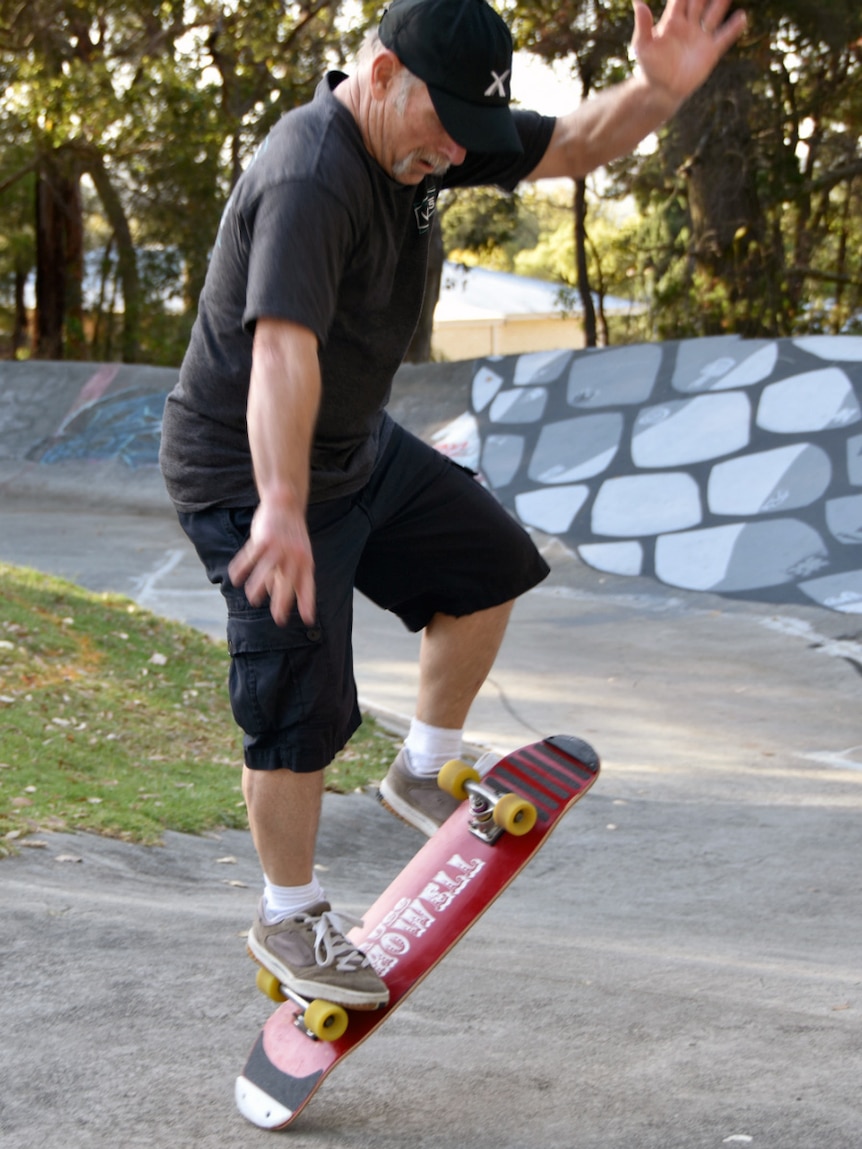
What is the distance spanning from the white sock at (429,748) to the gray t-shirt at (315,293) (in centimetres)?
66

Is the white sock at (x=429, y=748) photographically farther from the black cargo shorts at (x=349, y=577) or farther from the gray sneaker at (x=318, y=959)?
the gray sneaker at (x=318, y=959)

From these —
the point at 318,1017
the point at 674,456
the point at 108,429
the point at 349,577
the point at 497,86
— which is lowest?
the point at 108,429

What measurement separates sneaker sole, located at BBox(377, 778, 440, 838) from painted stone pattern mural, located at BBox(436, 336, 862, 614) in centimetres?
669

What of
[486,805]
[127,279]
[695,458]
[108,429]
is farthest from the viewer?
[127,279]

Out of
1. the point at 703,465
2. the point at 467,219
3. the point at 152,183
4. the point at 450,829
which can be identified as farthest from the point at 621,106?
the point at 467,219

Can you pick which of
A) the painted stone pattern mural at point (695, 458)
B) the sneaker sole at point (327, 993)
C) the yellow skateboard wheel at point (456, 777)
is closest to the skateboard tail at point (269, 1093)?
the sneaker sole at point (327, 993)

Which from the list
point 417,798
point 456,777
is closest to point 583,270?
point 417,798

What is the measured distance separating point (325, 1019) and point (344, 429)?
46.7 inches

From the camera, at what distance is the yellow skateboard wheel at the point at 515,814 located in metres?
2.67

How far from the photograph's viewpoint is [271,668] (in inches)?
97.1

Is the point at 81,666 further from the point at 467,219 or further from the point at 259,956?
the point at 467,219

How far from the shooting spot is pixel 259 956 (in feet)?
8.46

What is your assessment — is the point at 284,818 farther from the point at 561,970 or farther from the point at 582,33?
the point at 582,33

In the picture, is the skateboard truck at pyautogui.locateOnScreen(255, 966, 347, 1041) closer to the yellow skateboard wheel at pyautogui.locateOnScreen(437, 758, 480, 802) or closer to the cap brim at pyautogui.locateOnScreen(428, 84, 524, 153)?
the yellow skateboard wheel at pyautogui.locateOnScreen(437, 758, 480, 802)
